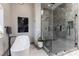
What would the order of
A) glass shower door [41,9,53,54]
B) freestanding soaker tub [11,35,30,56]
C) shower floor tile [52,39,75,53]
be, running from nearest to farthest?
freestanding soaker tub [11,35,30,56]
glass shower door [41,9,53,54]
shower floor tile [52,39,75,53]

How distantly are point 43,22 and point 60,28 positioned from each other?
60 centimetres

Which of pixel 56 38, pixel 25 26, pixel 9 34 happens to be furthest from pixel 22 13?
pixel 56 38

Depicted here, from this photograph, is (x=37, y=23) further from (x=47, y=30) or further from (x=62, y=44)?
(x=62, y=44)

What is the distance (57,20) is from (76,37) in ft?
2.19

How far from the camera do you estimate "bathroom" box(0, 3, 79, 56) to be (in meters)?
1.97

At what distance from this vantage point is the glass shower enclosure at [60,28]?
114 inches

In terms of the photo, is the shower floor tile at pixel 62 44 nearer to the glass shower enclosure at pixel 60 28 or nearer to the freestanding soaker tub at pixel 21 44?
the glass shower enclosure at pixel 60 28

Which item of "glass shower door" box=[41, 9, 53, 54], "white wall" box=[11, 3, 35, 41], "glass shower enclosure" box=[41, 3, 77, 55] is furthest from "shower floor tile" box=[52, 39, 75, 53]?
"white wall" box=[11, 3, 35, 41]

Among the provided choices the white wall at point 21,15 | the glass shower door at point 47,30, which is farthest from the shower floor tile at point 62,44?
the white wall at point 21,15

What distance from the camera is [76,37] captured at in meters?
2.80

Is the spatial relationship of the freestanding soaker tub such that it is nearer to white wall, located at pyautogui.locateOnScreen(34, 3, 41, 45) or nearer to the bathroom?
the bathroom

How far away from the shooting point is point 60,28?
3.05m

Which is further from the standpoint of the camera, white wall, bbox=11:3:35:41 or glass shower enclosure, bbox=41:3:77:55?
glass shower enclosure, bbox=41:3:77:55

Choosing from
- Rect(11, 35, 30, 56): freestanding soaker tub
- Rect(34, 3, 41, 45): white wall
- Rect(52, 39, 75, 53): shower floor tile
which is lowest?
Rect(52, 39, 75, 53): shower floor tile
